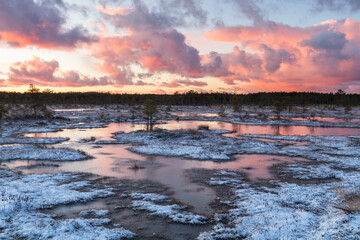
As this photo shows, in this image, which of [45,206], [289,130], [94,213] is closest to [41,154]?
[45,206]

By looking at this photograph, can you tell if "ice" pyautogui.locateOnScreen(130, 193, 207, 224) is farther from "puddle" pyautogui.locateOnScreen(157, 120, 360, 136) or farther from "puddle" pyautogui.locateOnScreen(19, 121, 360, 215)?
"puddle" pyautogui.locateOnScreen(157, 120, 360, 136)

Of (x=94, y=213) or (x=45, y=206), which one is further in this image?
(x=45, y=206)

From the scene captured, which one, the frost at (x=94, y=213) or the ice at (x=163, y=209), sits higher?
the frost at (x=94, y=213)

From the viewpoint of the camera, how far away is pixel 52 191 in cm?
1405

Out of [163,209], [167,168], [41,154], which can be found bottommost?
[167,168]

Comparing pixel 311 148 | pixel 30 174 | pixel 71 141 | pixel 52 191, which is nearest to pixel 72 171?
pixel 30 174

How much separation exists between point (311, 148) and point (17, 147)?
28.9 metres

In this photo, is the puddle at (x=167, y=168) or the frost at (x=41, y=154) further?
the frost at (x=41, y=154)

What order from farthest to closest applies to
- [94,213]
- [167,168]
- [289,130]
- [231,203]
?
1. [289,130]
2. [167,168]
3. [231,203]
4. [94,213]

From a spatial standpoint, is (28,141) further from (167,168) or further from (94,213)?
(94,213)

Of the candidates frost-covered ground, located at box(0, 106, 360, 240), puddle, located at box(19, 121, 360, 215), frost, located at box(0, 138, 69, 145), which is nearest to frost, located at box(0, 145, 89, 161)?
frost-covered ground, located at box(0, 106, 360, 240)

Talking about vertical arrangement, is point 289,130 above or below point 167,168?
above

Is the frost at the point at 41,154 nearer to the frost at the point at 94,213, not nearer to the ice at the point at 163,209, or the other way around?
the ice at the point at 163,209

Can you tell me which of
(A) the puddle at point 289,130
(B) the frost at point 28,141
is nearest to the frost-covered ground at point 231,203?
(B) the frost at point 28,141
